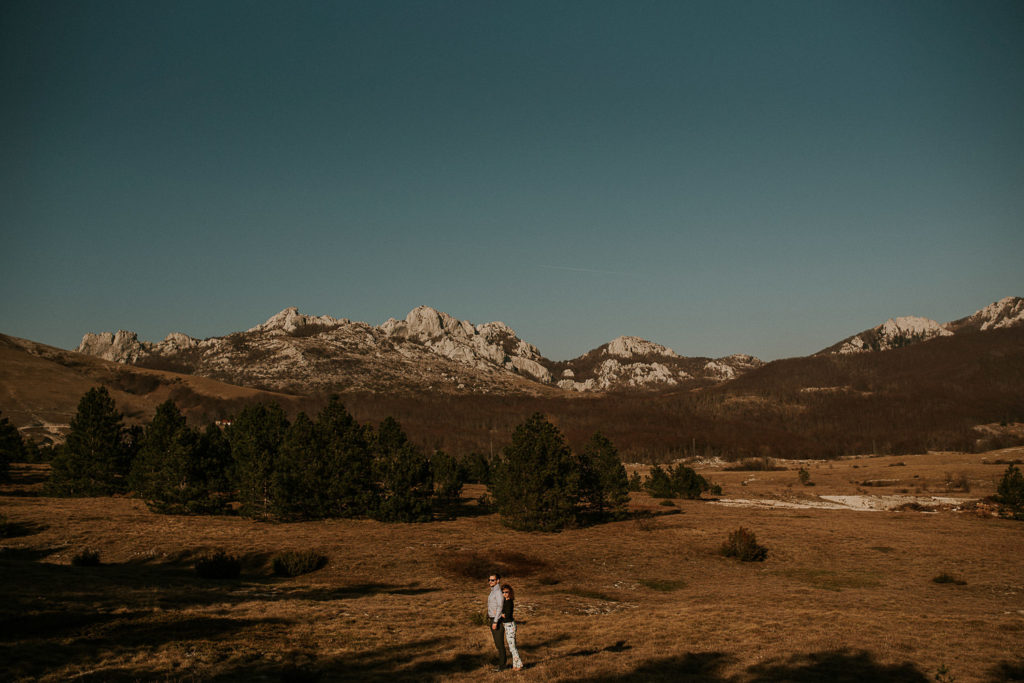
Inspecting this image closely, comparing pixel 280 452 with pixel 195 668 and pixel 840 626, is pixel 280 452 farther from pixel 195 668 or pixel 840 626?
pixel 840 626

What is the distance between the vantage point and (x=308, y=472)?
50750mm

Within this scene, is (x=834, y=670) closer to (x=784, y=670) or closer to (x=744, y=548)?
(x=784, y=670)

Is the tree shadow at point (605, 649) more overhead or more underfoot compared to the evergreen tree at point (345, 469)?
more underfoot

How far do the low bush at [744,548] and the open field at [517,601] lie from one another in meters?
0.84

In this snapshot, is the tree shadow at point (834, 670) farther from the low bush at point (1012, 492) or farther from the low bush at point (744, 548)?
the low bush at point (1012, 492)

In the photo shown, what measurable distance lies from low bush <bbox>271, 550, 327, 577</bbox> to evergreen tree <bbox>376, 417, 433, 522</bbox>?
16.4 metres

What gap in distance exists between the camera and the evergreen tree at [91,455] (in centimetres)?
5509

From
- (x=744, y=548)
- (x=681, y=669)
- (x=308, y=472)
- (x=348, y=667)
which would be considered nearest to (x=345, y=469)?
(x=308, y=472)

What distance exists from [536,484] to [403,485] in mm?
12897

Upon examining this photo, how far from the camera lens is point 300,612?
23078mm

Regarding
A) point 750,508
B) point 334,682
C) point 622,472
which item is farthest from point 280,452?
point 750,508

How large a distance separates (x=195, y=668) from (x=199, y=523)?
35058 mm

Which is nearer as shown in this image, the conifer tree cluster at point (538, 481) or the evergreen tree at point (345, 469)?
the conifer tree cluster at point (538, 481)

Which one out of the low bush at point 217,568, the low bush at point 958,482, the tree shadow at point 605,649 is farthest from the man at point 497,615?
the low bush at point 958,482
